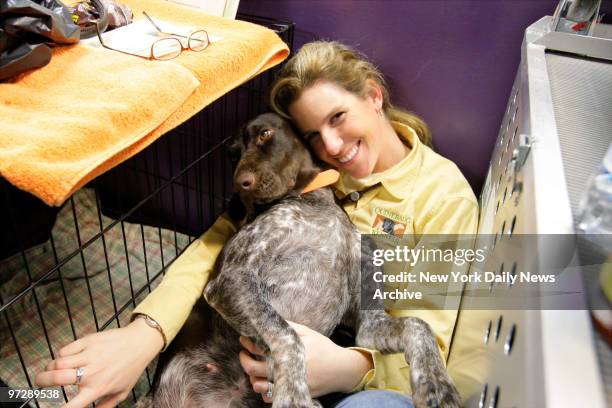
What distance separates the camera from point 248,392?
4.55ft

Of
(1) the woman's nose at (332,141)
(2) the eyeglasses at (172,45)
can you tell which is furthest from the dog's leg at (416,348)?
(2) the eyeglasses at (172,45)

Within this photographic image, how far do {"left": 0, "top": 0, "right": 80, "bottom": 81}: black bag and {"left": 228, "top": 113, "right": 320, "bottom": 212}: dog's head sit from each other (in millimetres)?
617

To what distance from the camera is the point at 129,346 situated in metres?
1.27

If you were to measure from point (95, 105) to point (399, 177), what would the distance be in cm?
95

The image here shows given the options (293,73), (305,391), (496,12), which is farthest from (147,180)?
(496,12)

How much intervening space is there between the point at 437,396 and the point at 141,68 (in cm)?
104

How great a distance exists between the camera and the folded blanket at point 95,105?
0.85 meters

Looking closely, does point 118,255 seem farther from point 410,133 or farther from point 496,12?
point 496,12

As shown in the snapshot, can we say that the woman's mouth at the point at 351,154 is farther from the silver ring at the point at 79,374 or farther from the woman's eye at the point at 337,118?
the silver ring at the point at 79,374

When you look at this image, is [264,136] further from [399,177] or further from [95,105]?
[95,105]

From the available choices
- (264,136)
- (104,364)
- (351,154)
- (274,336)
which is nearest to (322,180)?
(351,154)

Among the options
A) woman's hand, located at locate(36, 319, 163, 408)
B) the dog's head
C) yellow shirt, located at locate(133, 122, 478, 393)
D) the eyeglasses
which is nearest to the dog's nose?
the dog's head

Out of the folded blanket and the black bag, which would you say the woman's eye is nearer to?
the folded blanket

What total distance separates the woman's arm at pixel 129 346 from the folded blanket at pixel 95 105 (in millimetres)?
529
